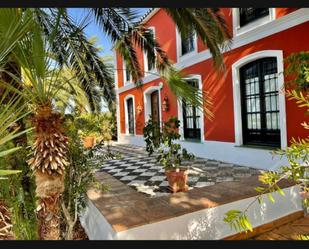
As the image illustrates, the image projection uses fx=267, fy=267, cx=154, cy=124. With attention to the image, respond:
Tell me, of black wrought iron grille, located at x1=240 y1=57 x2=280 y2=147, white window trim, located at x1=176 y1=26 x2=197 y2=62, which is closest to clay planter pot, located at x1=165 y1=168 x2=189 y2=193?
black wrought iron grille, located at x1=240 y1=57 x2=280 y2=147

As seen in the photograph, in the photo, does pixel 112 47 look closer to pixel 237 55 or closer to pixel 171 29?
pixel 237 55

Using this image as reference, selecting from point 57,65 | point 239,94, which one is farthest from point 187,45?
point 57,65

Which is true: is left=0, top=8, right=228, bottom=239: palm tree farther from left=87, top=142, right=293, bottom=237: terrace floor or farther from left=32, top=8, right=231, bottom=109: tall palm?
left=87, top=142, right=293, bottom=237: terrace floor

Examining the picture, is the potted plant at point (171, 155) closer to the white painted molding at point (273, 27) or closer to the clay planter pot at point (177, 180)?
the clay planter pot at point (177, 180)

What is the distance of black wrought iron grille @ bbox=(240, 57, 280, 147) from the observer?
20.4ft

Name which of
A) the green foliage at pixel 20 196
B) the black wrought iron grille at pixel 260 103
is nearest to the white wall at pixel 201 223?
the green foliage at pixel 20 196

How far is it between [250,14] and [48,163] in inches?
242

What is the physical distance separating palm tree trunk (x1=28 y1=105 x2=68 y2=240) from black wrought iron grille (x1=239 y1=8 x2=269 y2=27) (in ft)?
18.5

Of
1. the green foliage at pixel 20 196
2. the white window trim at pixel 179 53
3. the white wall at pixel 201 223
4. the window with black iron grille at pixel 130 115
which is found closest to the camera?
the white wall at pixel 201 223

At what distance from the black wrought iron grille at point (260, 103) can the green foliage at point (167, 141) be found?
270cm

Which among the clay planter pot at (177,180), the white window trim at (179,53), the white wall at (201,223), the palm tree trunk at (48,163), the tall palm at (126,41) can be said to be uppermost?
the white window trim at (179,53)

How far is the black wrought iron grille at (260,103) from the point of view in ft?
20.4
